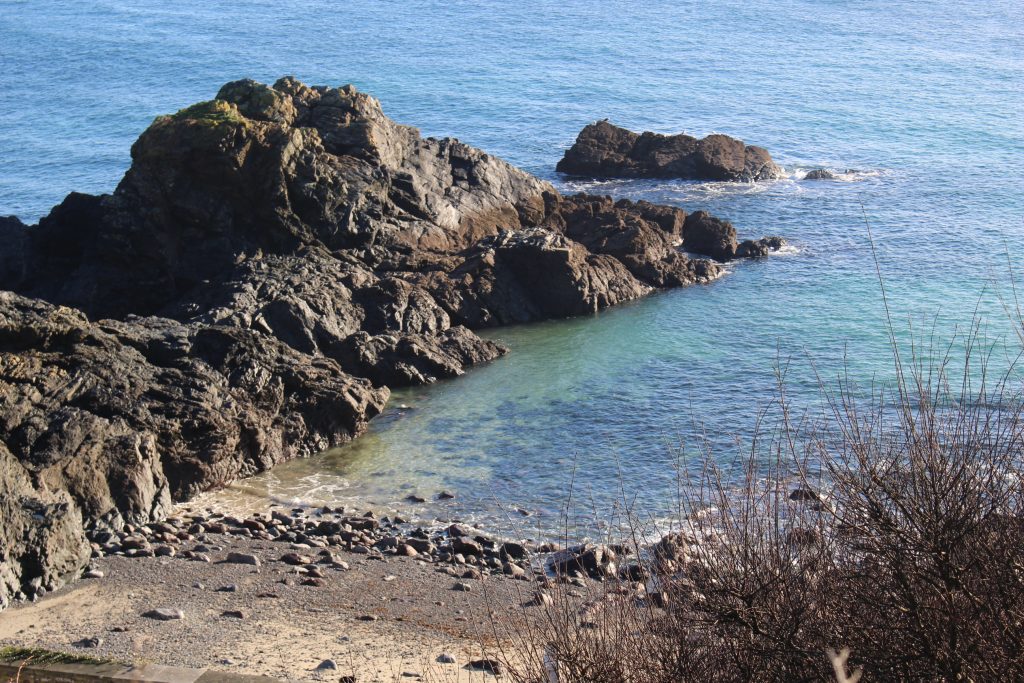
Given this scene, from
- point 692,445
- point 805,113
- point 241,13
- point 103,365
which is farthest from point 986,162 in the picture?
point 241,13

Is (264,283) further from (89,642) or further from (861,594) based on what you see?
(861,594)

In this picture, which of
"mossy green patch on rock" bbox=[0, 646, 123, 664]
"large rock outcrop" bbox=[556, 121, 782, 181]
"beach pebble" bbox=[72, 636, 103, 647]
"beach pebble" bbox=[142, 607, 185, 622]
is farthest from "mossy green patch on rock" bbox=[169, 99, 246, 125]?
"mossy green patch on rock" bbox=[0, 646, 123, 664]

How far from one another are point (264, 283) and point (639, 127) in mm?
40622

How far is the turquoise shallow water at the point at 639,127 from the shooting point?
3009 cm

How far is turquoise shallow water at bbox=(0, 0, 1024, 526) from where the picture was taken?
30.1 meters

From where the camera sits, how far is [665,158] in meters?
57.7

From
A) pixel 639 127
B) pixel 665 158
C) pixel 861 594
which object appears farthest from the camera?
pixel 639 127

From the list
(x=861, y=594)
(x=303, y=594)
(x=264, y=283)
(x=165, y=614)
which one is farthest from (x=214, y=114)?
(x=861, y=594)

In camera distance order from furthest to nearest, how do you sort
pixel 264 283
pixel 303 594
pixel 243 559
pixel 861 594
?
pixel 264 283 → pixel 243 559 → pixel 303 594 → pixel 861 594

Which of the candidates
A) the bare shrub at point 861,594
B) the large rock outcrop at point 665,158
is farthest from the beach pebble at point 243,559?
the large rock outcrop at point 665,158

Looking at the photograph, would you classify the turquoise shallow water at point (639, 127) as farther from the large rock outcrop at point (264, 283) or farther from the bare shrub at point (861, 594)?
the bare shrub at point (861, 594)

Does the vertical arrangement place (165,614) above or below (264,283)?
below

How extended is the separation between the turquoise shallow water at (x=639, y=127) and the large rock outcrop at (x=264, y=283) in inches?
62.0

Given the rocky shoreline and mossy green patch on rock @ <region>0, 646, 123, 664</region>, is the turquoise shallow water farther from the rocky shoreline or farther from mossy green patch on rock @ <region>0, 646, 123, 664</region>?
mossy green patch on rock @ <region>0, 646, 123, 664</region>
